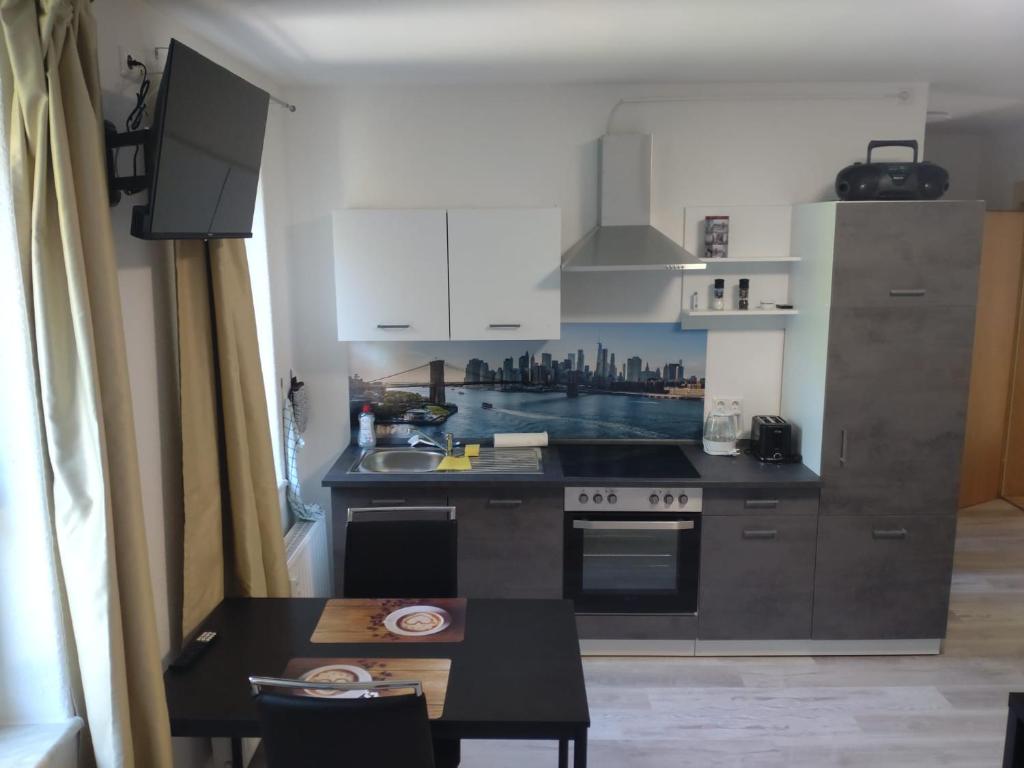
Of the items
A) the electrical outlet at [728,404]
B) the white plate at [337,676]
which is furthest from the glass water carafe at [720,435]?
the white plate at [337,676]

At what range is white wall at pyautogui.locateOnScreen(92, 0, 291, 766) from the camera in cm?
215

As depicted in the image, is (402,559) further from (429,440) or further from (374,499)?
(429,440)

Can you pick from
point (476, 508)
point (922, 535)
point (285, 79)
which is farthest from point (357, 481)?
point (922, 535)

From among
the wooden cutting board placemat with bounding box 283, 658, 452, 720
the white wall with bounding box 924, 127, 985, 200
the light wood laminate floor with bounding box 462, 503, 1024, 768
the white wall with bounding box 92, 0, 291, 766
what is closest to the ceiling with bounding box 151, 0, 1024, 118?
the white wall with bounding box 92, 0, 291, 766

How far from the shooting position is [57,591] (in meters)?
1.84

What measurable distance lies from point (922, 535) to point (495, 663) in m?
2.37

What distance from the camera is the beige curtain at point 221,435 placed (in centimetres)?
235

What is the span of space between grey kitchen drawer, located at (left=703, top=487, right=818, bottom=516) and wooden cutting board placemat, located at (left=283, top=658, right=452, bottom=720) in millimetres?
1721

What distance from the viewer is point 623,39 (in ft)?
9.52

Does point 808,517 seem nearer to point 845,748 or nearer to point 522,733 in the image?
point 845,748

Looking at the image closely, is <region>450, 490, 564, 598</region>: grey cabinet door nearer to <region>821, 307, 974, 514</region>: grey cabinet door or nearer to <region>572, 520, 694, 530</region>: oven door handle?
<region>572, 520, 694, 530</region>: oven door handle

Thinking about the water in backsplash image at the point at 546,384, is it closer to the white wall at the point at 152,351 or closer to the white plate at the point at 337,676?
the white wall at the point at 152,351

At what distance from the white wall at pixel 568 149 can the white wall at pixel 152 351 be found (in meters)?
1.25

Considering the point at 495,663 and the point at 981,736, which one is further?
the point at 981,736
